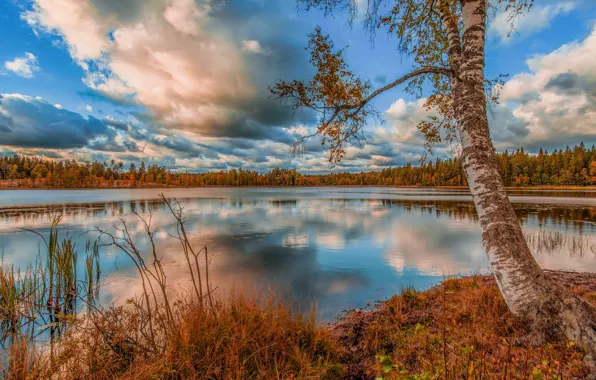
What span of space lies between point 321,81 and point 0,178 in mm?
179303

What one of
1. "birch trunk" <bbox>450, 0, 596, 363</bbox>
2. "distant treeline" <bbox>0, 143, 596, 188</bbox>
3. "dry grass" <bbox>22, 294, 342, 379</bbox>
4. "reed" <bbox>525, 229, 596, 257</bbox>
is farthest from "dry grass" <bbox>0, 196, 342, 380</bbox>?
"distant treeline" <bbox>0, 143, 596, 188</bbox>

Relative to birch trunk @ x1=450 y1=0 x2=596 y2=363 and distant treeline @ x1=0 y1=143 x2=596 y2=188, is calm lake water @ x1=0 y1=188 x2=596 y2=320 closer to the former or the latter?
birch trunk @ x1=450 y1=0 x2=596 y2=363

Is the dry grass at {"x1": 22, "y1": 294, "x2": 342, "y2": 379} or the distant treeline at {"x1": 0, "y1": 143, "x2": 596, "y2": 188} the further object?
the distant treeline at {"x1": 0, "y1": 143, "x2": 596, "y2": 188}

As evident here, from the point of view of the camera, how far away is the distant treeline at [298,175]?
89.4 meters

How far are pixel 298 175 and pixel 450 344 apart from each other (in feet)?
585

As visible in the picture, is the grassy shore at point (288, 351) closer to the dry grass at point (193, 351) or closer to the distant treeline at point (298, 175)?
the dry grass at point (193, 351)

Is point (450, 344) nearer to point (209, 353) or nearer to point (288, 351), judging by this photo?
point (288, 351)

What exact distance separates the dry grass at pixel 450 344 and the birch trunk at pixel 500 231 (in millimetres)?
235

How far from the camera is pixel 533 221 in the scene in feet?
68.5

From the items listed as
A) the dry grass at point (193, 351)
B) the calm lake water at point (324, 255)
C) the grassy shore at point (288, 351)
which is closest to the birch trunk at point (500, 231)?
the grassy shore at point (288, 351)

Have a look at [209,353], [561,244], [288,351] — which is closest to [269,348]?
[288,351]

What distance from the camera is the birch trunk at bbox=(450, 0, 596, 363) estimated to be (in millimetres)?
3000

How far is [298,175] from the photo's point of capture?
181 m

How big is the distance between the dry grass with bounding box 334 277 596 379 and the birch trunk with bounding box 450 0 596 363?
235mm
